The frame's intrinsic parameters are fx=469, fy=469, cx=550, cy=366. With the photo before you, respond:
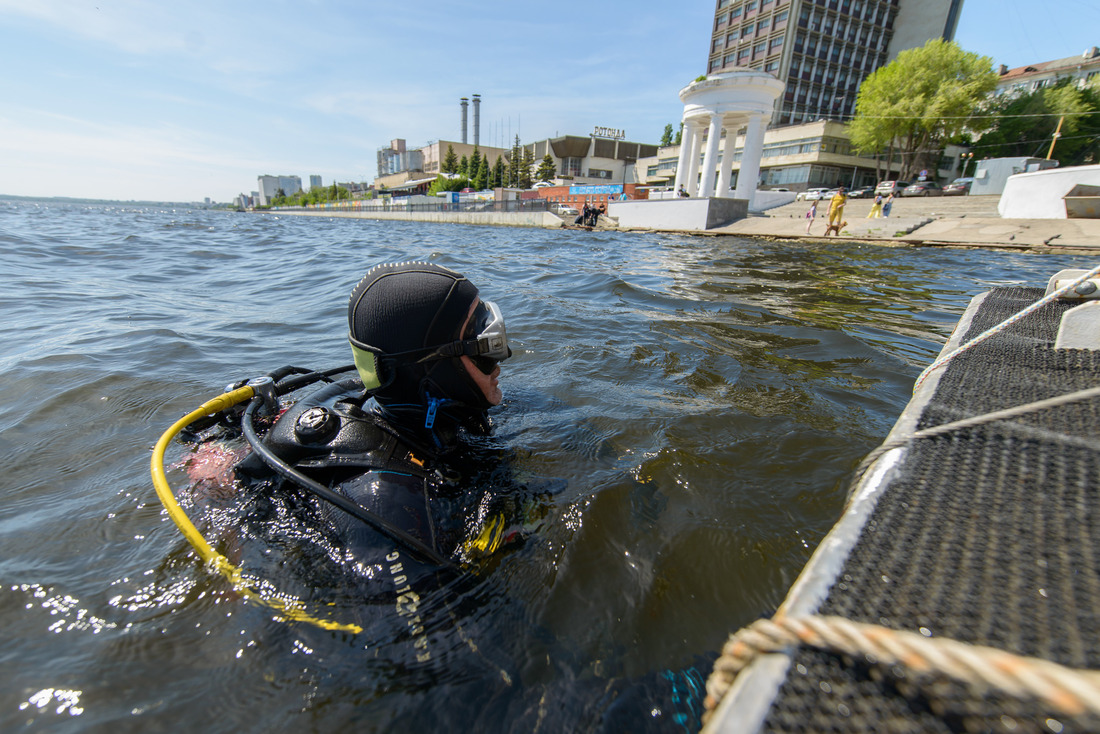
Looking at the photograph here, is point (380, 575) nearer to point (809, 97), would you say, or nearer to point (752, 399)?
point (752, 399)

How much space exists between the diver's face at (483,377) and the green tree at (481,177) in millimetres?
84737

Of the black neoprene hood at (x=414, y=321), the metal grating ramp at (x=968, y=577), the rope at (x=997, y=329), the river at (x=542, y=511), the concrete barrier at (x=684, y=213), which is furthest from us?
the concrete barrier at (x=684, y=213)

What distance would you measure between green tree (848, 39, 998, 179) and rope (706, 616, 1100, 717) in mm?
57014

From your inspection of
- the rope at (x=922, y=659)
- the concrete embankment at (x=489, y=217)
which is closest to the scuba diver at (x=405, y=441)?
the rope at (x=922, y=659)

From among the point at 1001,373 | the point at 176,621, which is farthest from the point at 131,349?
the point at 1001,373

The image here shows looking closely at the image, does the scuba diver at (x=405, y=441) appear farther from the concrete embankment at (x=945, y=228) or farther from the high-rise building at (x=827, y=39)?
the high-rise building at (x=827, y=39)

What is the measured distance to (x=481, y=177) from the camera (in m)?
81.2

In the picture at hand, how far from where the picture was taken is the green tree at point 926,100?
41.4 m

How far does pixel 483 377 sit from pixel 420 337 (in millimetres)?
374

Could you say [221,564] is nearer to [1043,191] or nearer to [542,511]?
[542,511]

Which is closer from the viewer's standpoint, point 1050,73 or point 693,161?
point 693,161

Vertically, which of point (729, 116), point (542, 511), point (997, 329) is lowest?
point (542, 511)

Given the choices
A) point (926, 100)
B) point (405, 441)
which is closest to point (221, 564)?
point (405, 441)

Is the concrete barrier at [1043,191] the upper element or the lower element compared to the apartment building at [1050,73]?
lower
